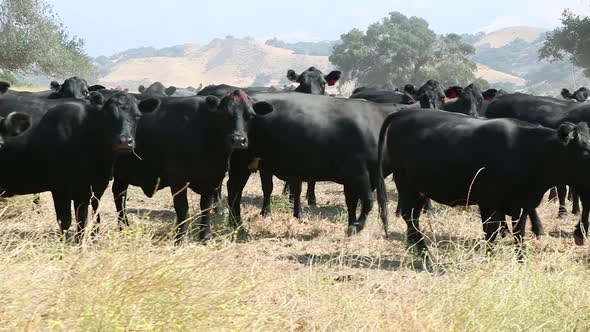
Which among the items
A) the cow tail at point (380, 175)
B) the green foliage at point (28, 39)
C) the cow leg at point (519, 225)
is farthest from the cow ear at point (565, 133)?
the green foliage at point (28, 39)

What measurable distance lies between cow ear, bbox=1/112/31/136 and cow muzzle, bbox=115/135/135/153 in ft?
3.03

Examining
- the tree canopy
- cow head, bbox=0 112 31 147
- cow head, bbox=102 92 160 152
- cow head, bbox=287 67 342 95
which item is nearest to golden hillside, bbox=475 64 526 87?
the tree canopy

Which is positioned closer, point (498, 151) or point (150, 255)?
point (150, 255)

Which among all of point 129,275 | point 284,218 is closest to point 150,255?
point 129,275

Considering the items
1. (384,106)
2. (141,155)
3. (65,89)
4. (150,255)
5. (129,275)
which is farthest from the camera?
(65,89)

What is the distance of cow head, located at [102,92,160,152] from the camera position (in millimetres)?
7602

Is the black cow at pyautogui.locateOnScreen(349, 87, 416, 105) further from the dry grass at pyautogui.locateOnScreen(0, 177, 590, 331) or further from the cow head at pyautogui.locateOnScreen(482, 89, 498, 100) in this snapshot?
the dry grass at pyautogui.locateOnScreen(0, 177, 590, 331)

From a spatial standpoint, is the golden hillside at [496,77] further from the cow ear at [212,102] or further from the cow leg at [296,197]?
the cow ear at [212,102]

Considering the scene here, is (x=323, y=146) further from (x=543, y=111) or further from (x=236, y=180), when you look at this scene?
(x=543, y=111)

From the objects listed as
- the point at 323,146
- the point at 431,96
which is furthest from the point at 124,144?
the point at 431,96

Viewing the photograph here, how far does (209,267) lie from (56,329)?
1.06 m

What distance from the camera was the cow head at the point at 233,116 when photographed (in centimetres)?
834

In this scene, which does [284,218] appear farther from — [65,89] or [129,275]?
[129,275]

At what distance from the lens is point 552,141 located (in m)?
7.55
